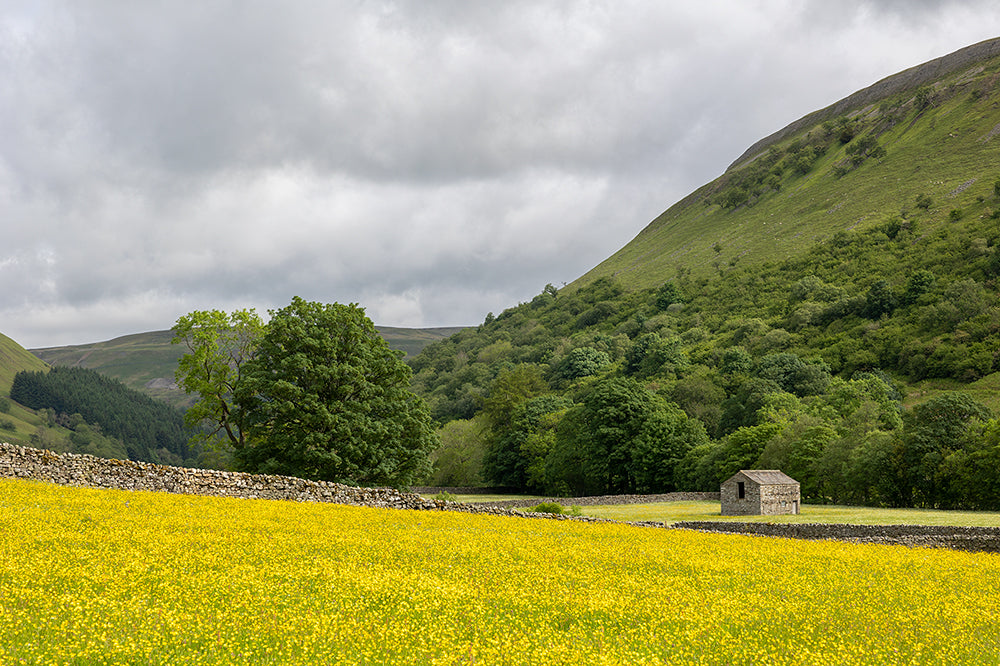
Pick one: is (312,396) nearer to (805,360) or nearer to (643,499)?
(643,499)

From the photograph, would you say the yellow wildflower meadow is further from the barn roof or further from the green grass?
the barn roof

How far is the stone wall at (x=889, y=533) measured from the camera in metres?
30.4

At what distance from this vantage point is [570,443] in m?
77.4

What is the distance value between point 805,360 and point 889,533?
239 ft

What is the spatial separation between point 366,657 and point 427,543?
10078 mm

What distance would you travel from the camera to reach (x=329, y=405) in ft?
141

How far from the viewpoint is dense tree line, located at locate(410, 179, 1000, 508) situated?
54.6 meters

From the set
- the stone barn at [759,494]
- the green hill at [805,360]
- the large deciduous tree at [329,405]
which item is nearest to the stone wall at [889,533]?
the stone barn at [759,494]

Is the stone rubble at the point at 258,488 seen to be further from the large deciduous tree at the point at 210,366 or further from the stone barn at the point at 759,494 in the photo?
the large deciduous tree at the point at 210,366

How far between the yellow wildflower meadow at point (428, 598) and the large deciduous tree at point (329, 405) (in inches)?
801

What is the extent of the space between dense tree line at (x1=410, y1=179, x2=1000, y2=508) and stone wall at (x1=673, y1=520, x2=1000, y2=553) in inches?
655

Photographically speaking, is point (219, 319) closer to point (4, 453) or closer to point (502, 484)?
point (4, 453)

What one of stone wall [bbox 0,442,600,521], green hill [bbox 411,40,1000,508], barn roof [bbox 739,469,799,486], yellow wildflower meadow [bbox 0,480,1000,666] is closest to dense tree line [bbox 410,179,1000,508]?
green hill [bbox 411,40,1000,508]

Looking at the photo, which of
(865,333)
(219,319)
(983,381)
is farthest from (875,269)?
(219,319)
